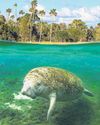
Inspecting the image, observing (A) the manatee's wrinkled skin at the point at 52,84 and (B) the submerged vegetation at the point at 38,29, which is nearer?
(A) the manatee's wrinkled skin at the point at 52,84

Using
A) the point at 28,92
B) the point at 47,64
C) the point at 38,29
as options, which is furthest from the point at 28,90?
the point at 38,29

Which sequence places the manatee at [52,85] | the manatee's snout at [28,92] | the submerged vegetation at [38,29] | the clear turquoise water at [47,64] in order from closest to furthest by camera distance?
the manatee's snout at [28,92]
the manatee at [52,85]
the clear turquoise water at [47,64]
the submerged vegetation at [38,29]

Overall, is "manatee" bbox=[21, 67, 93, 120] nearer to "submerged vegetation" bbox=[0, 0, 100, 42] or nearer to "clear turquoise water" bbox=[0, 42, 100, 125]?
"clear turquoise water" bbox=[0, 42, 100, 125]

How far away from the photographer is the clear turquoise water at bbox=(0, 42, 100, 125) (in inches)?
368

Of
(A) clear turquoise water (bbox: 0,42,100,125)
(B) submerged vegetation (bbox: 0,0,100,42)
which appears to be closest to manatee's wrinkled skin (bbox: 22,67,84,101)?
(A) clear turquoise water (bbox: 0,42,100,125)

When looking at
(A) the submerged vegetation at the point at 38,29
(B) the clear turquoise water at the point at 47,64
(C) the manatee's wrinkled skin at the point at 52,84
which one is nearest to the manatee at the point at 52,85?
(C) the manatee's wrinkled skin at the point at 52,84

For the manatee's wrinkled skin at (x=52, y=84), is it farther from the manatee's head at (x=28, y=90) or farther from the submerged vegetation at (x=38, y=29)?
the submerged vegetation at (x=38, y=29)

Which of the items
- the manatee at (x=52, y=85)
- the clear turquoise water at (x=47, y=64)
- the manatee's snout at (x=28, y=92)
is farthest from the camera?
the clear turquoise water at (x=47, y=64)

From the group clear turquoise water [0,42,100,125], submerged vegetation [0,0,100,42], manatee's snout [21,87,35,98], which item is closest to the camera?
manatee's snout [21,87,35,98]

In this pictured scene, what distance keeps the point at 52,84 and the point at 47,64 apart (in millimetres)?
1251

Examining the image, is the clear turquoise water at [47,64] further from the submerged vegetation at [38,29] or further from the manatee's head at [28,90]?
the submerged vegetation at [38,29]

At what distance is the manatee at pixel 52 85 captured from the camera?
8.68m

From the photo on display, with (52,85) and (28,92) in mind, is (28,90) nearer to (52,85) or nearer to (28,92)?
(28,92)

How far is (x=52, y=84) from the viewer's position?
891 centimetres
